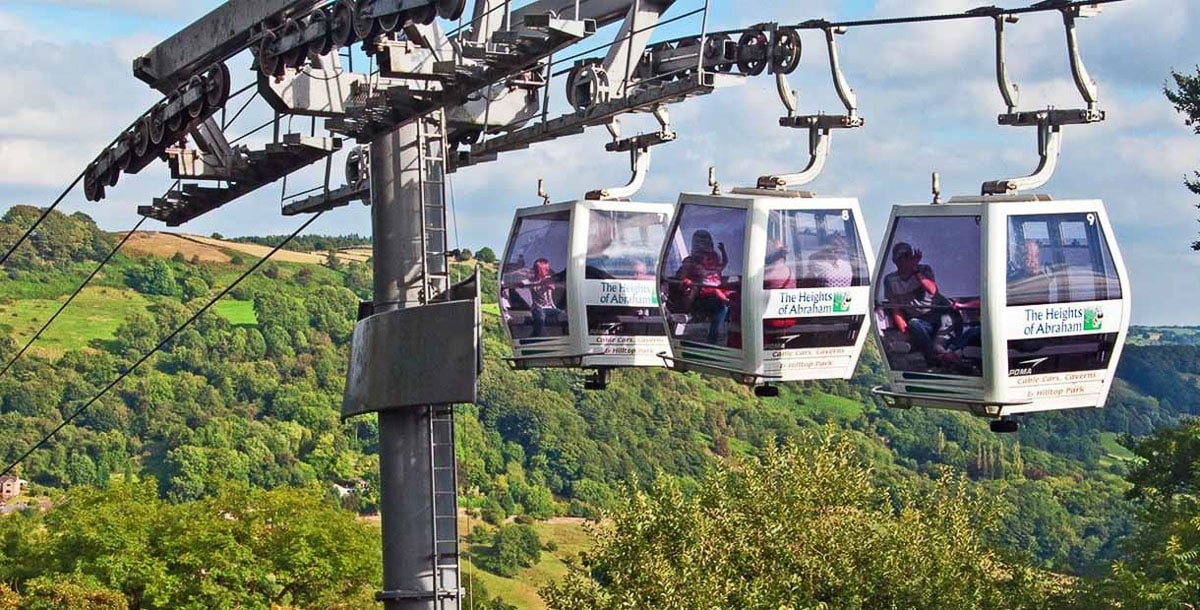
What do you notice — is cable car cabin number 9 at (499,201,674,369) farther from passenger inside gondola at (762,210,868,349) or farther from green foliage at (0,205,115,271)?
green foliage at (0,205,115,271)

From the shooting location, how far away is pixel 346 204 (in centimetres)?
1778

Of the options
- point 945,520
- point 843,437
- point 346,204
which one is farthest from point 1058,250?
point 843,437

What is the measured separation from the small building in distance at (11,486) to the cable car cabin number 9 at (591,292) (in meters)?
121

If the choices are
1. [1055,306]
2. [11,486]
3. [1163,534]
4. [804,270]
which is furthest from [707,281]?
[11,486]

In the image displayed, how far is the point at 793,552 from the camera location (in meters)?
35.3

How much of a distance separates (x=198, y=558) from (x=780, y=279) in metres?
33.8

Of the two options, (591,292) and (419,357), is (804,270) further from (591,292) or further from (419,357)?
(419,357)

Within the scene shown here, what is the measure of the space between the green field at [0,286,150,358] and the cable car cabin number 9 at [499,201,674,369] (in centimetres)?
15250

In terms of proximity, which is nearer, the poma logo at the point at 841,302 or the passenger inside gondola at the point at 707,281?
the poma logo at the point at 841,302

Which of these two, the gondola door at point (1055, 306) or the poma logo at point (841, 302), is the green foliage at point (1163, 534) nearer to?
the poma logo at point (841, 302)

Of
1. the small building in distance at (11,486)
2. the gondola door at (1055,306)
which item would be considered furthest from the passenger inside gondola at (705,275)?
the small building in distance at (11,486)

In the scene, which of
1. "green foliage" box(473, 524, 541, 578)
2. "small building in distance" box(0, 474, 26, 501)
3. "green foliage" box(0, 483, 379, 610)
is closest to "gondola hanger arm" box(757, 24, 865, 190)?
"green foliage" box(0, 483, 379, 610)

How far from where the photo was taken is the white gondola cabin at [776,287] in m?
16.2

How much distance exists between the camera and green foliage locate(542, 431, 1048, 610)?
111ft
